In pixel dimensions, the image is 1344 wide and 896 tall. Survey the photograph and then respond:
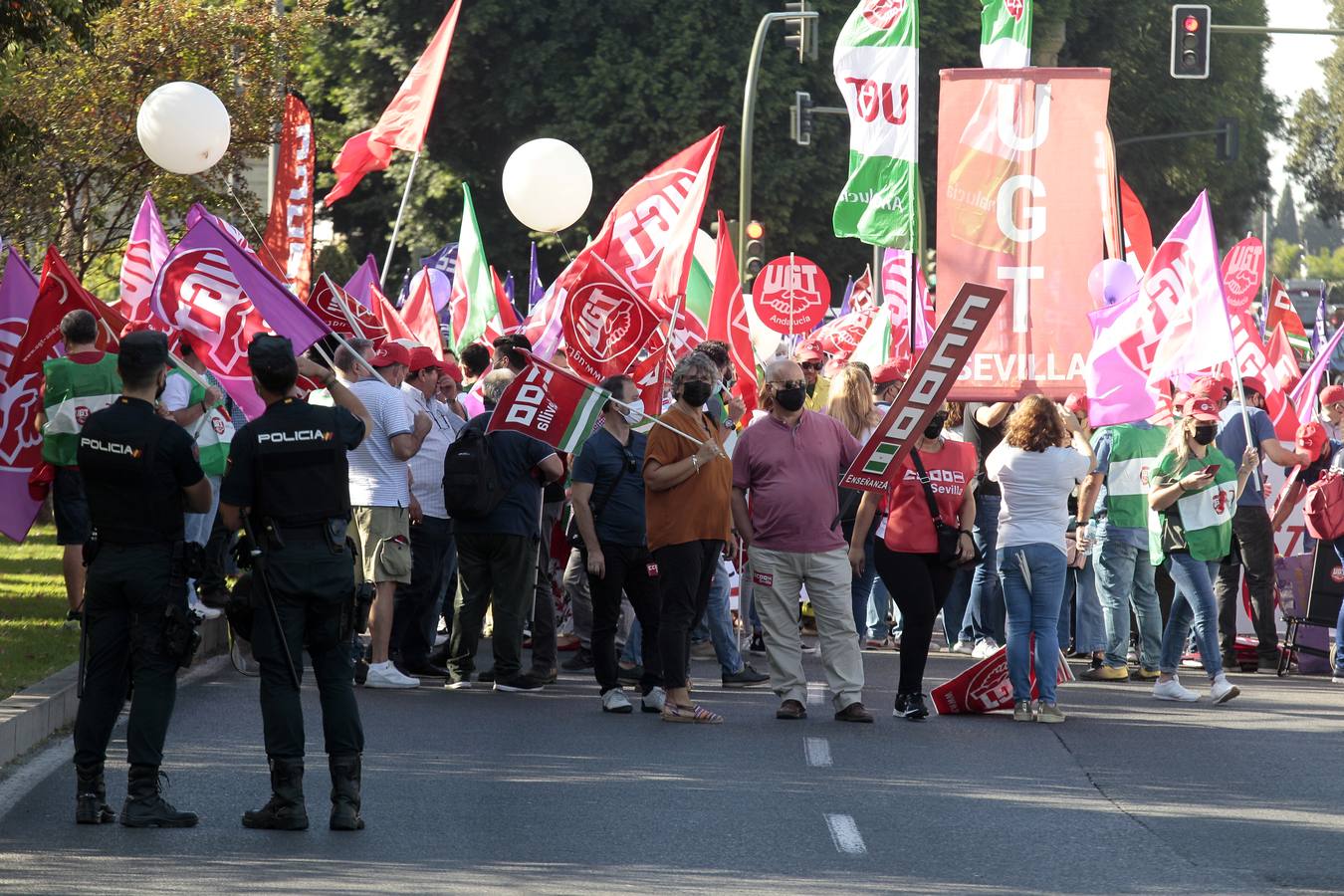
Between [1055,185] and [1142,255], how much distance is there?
6419 mm

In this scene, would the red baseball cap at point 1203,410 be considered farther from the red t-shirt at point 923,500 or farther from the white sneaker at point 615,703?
the white sneaker at point 615,703

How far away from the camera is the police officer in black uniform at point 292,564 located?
7.39 m

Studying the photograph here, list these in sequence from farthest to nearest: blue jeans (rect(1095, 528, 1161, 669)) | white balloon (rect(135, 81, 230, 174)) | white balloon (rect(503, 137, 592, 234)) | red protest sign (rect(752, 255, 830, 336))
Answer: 1. red protest sign (rect(752, 255, 830, 336))
2. white balloon (rect(503, 137, 592, 234))
3. white balloon (rect(135, 81, 230, 174))
4. blue jeans (rect(1095, 528, 1161, 669))

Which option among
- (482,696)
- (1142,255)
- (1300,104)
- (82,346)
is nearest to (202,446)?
(82,346)

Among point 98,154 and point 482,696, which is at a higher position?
point 98,154

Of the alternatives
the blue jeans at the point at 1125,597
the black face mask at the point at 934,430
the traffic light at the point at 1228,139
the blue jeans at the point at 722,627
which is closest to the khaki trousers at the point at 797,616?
the black face mask at the point at 934,430

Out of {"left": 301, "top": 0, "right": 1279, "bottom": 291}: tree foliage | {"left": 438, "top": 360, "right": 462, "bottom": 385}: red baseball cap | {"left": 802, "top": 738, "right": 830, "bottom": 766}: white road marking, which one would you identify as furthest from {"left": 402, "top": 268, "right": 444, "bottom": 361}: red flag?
{"left": 301, "top": 0, "right": 1279, "bottom": 291}: tree foliage

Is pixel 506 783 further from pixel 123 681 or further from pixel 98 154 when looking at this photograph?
pixel 98 154

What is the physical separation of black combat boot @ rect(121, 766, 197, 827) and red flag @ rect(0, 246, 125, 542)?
4875 millimetres

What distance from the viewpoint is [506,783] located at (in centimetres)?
843

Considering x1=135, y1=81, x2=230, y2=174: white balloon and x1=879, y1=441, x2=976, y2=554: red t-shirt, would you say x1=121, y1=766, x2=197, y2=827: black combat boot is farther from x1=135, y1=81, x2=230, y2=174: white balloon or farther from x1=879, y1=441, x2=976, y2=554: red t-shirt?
x1=135, y1=81, x2=230, y2=174: white balloon

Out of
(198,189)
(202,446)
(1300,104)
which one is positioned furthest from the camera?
(1300,104)

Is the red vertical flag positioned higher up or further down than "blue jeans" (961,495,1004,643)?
higher up

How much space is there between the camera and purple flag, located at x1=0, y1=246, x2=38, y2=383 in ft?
39.5
